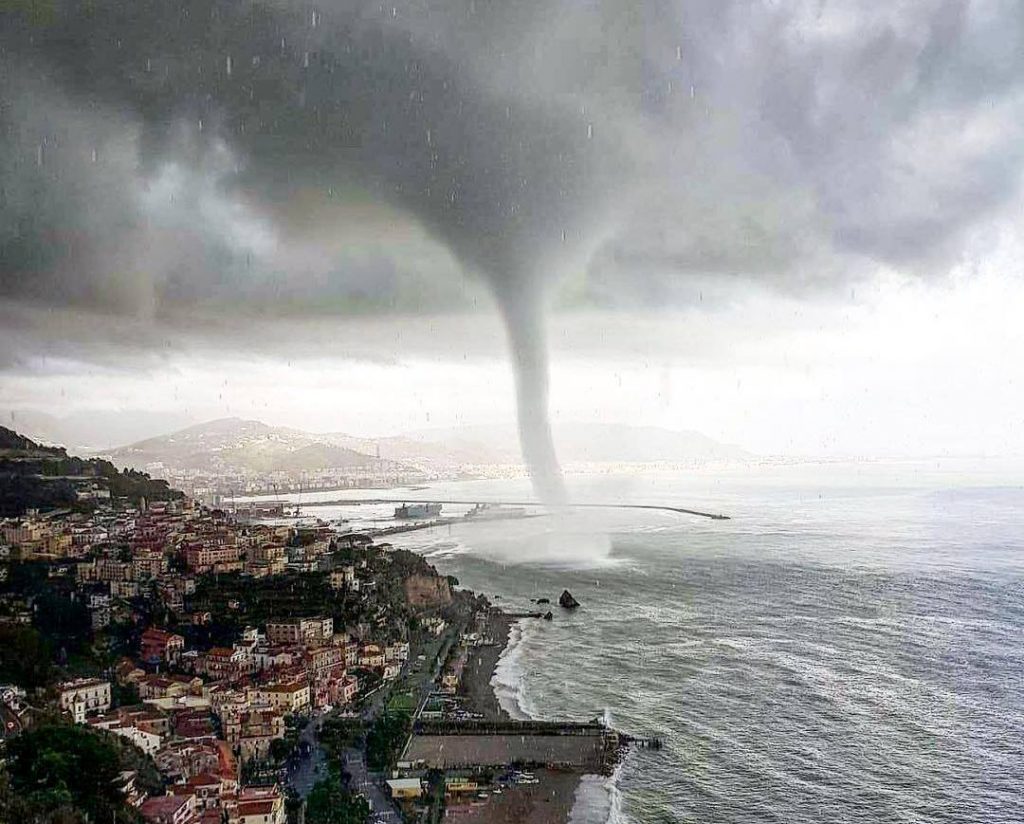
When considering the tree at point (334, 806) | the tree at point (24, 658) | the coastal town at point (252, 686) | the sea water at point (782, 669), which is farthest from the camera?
the tree at point (24, 658)

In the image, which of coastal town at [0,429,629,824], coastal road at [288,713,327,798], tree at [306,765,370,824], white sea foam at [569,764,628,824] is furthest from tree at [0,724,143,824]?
white sea foam at [569,764,628,824]

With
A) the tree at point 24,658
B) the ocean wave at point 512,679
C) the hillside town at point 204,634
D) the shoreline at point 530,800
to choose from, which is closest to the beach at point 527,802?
the shoreline at point 530,800

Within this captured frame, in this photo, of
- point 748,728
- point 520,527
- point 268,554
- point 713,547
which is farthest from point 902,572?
point 520,527

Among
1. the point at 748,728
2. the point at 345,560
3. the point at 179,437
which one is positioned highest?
the point at 179,437

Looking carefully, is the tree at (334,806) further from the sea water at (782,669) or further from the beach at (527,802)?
the sea water at (782,669)

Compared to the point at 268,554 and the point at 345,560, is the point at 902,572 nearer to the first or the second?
the point at 345,560

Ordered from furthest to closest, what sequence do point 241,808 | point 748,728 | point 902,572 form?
point 902,572 < point 748,728 < point 241,808

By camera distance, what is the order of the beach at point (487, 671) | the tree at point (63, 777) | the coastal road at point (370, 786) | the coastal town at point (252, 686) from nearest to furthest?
the tree at point (63, 777) < the coastal town at point (252, 686) < the coastal road at point (370, 786) < the beach at point (487, 671)

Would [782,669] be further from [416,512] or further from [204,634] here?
[416,512]
